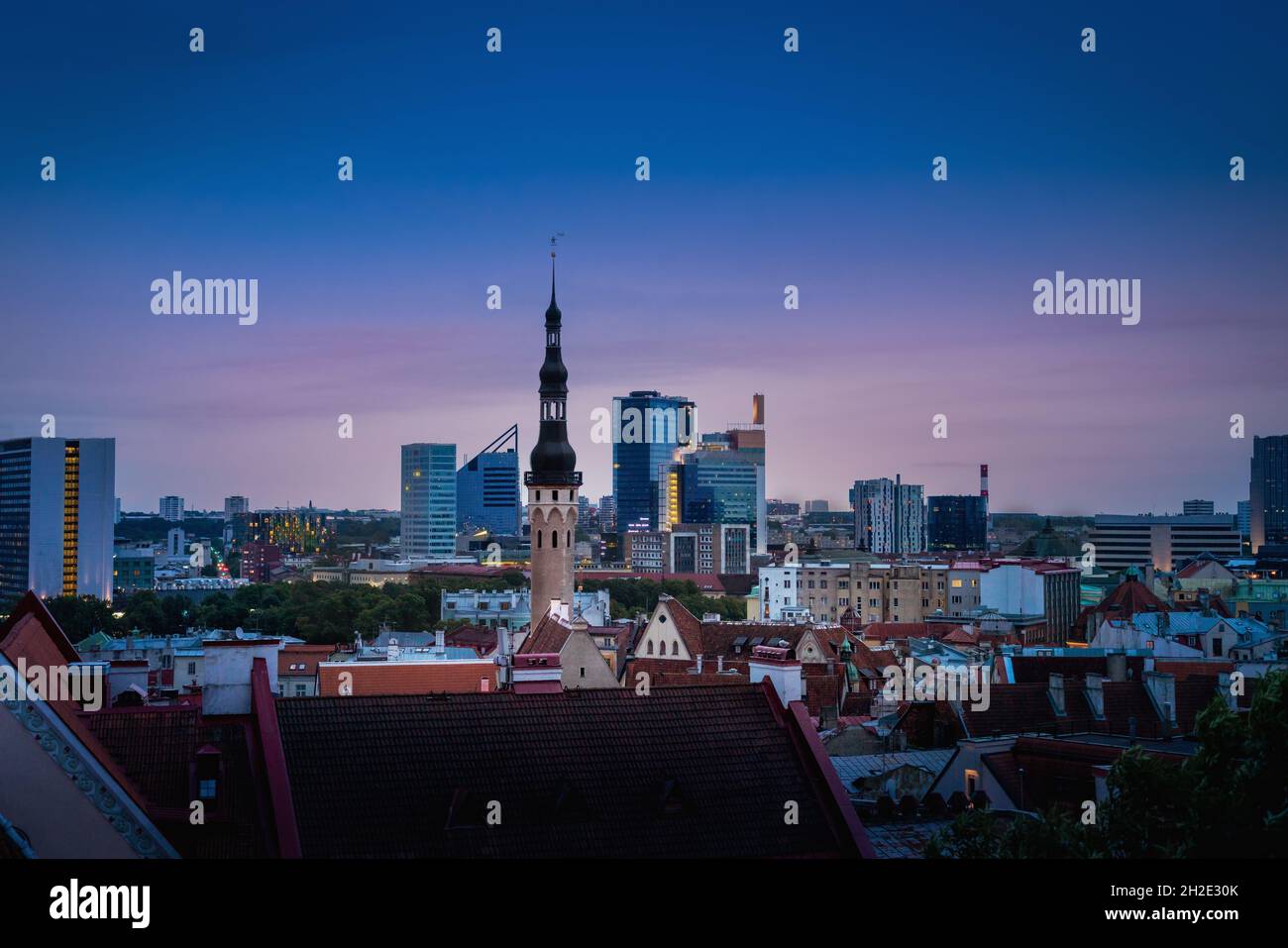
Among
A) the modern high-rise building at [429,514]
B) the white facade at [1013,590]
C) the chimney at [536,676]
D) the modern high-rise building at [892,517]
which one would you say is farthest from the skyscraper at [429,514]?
the chimney at [536,676]

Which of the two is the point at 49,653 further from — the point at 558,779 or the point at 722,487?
the point at 722,487

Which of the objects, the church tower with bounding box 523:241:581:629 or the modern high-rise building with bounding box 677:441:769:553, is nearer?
the church tower with bounding box 523:241:581:629

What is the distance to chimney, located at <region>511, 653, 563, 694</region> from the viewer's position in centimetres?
1557

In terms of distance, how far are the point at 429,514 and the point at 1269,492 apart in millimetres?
74851

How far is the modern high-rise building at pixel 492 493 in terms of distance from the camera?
19450cm

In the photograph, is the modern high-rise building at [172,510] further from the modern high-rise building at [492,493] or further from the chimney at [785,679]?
the chimney at [785,679]

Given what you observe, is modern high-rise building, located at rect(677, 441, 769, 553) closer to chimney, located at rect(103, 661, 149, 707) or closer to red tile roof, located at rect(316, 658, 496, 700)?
red tile roof, located at rect(316, 658, 496, 700)

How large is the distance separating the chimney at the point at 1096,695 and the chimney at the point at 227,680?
18.7 m

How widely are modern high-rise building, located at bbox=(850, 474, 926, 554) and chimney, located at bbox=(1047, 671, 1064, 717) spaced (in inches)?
5327

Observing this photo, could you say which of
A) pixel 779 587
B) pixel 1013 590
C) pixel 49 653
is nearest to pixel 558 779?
pixel 49 653

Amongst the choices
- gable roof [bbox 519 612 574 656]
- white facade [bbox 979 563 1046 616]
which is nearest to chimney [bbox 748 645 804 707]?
gable roof [bbox 519 612 574 656]

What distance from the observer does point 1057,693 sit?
29.2 metres
